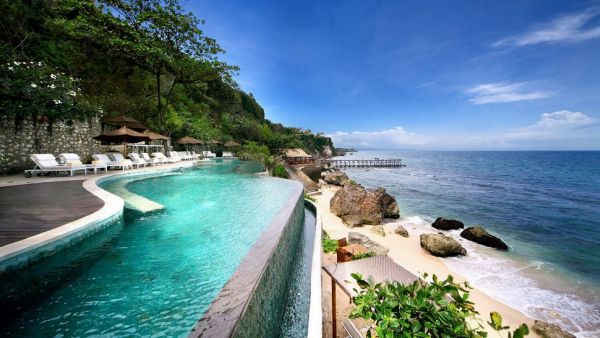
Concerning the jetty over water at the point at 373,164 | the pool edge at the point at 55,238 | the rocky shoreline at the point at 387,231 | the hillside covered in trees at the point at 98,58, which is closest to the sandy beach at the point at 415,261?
the rocky shoreline at the point at 387,231

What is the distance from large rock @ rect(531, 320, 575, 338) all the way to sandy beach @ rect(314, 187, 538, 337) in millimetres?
132

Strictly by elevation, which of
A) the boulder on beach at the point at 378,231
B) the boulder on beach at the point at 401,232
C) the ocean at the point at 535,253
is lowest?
the ocean at the point at 535,253

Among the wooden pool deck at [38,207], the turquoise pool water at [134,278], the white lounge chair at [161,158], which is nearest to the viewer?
the turquoise pool water at [134,278]

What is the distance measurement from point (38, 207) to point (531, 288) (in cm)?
1304

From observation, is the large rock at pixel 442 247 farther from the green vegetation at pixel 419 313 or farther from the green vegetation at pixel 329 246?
the green vegetation at pixel 419 313

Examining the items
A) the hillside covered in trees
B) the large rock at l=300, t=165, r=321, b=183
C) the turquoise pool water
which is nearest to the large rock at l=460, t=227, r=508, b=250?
the turquoise pool water

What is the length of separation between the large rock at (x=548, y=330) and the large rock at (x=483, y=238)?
578 cm

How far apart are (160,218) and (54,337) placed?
3.44m

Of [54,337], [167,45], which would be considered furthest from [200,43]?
[54,337]

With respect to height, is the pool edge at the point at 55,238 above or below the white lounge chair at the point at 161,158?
below

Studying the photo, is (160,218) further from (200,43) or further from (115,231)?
(200,43)

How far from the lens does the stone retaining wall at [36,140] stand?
362 inches

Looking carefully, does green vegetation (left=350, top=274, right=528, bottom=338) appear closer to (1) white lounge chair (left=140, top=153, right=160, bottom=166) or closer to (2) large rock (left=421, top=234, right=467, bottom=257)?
(2) large rock (left=421, top=234, right=467, bottom=257)

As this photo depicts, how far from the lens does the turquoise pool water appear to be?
243cm
